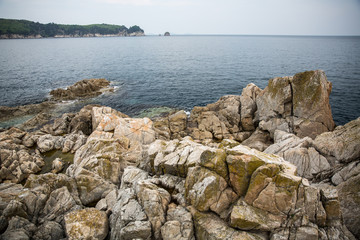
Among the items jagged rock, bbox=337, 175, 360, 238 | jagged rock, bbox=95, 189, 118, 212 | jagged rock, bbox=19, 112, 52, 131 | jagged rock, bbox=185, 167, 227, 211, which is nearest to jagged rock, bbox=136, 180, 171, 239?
jagged rock, bbox=185, 167, 227, 211

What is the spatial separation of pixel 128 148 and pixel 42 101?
1512 inches

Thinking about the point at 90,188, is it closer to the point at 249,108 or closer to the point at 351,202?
the point at 351,202

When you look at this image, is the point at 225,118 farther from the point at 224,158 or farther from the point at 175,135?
the point at 224,158

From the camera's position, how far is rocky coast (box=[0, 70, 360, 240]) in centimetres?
1162

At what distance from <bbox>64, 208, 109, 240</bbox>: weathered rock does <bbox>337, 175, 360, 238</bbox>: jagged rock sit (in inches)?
692

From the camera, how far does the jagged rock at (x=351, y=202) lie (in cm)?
1277

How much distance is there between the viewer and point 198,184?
1353cm

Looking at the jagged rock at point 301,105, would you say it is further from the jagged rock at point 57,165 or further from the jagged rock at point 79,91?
the jagged rock at point 79,91

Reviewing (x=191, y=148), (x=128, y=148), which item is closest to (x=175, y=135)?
(x=128, y=148)

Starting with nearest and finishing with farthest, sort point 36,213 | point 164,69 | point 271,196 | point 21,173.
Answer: point 271,196
point 36,213
point 21,173
point 164,69

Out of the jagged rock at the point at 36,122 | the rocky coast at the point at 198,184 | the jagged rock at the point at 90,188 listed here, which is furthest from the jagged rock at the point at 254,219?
the jagged rock at the point at 36,122

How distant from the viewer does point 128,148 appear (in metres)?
26.3

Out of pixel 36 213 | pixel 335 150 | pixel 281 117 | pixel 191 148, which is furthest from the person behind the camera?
pixel 281 117

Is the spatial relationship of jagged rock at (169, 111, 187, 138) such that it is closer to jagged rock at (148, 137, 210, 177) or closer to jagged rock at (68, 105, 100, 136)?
jagged rock at (148, 137, 210, 177)
